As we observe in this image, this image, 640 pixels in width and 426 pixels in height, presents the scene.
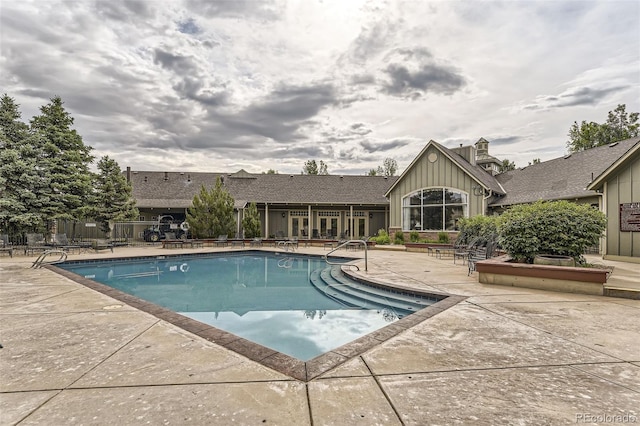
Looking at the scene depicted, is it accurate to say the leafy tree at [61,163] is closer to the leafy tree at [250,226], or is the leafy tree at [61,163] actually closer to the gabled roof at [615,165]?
the leafy tree at [250,226]

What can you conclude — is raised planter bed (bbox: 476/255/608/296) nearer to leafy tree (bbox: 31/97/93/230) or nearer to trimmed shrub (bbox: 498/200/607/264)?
trimmed shrub (bbox: 498/200/607/264)

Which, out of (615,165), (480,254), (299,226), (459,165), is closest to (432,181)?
(459,165)

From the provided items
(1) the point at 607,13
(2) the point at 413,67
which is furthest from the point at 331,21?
(1) the point at 607,13

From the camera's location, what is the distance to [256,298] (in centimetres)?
752

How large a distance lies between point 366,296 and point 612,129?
32763 mm

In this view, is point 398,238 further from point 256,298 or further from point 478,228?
point 256,298

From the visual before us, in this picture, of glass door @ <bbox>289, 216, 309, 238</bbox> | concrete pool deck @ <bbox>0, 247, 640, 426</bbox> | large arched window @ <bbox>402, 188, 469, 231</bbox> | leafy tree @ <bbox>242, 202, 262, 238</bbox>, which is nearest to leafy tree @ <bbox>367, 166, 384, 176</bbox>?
glass door @ <bbox>289, 216, 309, 238</bbox>

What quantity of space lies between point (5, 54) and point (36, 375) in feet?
53.5

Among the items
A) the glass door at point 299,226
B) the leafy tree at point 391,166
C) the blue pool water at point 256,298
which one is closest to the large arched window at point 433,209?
the glass door at point 299,226

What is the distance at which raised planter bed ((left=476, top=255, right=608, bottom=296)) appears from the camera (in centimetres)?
600

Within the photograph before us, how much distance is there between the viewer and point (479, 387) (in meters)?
2.50

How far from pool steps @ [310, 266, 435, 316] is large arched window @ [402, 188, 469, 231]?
1111cm

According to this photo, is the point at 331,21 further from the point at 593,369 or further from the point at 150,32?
the point at 593,369

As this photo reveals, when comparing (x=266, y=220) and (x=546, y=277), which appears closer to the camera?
(x=546, y=277)
